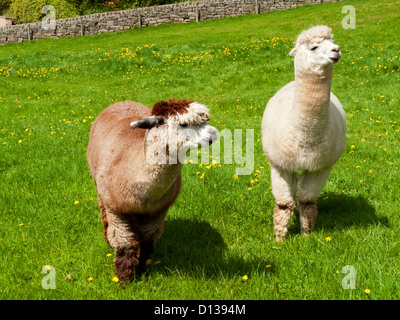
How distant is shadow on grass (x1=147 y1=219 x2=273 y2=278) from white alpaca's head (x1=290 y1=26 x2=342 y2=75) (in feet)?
5.96

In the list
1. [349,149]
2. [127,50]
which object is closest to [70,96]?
[127,50]

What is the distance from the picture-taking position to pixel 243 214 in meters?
4.62

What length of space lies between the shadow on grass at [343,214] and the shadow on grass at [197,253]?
40.6 inches

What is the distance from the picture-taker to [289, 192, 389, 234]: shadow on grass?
422 cm

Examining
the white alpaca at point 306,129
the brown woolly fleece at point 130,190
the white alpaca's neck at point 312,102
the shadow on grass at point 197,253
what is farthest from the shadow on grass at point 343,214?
the brown woolly fleece at point 130,190

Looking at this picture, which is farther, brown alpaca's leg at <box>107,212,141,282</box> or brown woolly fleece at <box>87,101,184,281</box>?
brown alpaca's leg at <box>107,212,141,282</box>

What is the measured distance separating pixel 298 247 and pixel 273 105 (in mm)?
1587

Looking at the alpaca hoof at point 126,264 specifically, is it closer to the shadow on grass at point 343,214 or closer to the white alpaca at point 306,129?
the white alpaca at point 306,129

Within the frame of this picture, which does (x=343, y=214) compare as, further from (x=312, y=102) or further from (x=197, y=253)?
(x=197, y=253)

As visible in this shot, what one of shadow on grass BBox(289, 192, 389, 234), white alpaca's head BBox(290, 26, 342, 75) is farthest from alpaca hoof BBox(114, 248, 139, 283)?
white alpaca's head BBox(290, 26, 342, 75)

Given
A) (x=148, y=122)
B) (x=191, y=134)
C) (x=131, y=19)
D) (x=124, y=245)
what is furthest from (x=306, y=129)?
(x=131, y=19)

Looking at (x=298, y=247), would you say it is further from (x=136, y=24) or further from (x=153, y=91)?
(x=136, y=24)

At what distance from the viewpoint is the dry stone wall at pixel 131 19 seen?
27.6 m

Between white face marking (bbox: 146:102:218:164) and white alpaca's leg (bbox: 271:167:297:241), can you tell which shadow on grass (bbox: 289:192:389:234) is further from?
white face marking (bbox: 146:102:218:164)
